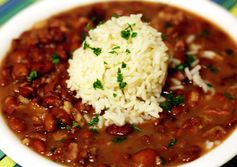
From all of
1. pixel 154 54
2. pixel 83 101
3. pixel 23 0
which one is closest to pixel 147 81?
pixel 154 54

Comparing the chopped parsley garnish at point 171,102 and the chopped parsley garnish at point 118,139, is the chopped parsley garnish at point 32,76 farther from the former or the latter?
the chopped parsley garnish at point 171,102

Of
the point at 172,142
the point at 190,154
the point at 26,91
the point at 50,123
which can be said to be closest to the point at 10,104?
the point at 26,91

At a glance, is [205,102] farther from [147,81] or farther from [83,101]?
[83,101]

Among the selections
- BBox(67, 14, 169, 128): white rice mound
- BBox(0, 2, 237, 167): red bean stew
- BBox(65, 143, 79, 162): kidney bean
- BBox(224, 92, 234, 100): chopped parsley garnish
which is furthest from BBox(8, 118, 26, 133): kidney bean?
BBox(224, 92, 234, 100): chopped parsley garnish

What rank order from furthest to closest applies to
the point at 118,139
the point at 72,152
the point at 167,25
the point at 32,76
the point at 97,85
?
the point at 167,25 → the point at 32,76 → the point at 97,85 → the point at 118,139 → the point at 72,152

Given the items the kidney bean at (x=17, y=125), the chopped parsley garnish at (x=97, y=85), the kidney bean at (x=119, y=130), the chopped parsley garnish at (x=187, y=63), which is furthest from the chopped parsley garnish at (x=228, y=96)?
the kidney bean at (x=17, y=125)

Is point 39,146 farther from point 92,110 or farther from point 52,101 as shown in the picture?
point 92,110

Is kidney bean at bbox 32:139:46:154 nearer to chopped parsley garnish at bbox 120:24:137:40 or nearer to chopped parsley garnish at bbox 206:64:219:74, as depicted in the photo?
chopped parsley garnish at bbox 120:24:137:40
